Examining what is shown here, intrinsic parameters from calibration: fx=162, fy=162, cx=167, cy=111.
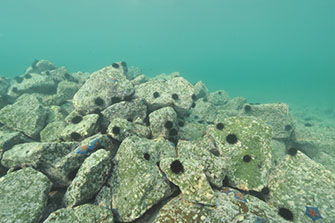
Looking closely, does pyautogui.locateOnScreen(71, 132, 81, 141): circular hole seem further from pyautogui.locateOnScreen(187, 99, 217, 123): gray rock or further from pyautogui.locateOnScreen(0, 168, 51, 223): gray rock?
pyautogui.locateOnScreen(187, 99, 217, 123): gray rock

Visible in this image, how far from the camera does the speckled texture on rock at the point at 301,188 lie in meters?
7.87

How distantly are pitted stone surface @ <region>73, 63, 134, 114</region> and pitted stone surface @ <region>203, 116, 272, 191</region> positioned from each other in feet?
26.2

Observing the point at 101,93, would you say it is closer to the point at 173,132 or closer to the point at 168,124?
the point at 168,124

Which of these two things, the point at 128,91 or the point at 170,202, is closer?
the point at 170,202

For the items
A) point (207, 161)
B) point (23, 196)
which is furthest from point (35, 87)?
point (207, 161)

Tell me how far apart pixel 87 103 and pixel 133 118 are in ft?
13.4

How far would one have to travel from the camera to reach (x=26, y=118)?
12.7 meters

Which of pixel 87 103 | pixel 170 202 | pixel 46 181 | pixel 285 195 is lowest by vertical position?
pixel 46 181

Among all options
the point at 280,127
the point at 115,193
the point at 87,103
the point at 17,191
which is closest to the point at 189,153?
the point at 115,193

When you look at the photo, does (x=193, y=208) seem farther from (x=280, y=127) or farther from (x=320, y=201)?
(x=280, y=127)

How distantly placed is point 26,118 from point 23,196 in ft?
27.5

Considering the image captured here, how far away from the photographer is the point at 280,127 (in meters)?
16.5

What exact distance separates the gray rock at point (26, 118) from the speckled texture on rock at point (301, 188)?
16.6 meters

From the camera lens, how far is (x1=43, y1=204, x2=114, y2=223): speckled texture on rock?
610 centimetres
